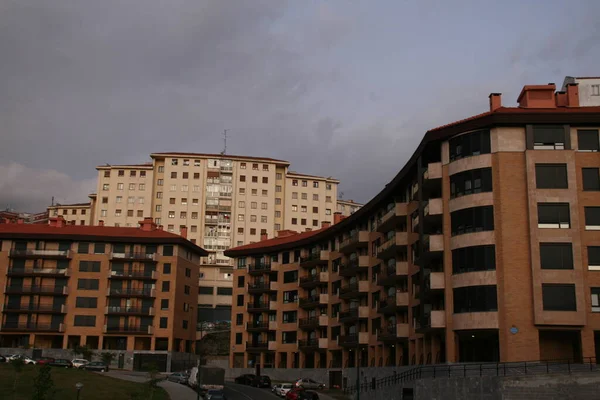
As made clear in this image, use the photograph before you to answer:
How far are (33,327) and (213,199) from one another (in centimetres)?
6193

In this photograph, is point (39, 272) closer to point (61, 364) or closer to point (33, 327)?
point (33, 327)

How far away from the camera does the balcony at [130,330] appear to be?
113938 mm

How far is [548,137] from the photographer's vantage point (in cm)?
5525

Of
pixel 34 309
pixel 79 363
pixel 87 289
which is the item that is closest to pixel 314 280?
pixel 79 363

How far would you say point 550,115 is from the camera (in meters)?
54.9

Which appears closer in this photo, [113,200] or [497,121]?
[497,121]

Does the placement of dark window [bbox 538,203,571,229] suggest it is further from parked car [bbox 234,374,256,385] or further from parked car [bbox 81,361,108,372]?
parked car [bbox 81,361,108,372]

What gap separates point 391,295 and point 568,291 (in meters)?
25.7

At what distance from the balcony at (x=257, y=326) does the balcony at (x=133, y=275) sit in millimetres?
17024

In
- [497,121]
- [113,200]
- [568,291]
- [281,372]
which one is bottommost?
[281,372]

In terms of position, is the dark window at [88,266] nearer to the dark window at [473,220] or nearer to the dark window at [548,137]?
the dark window at [473,220]

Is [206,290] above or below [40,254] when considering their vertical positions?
below

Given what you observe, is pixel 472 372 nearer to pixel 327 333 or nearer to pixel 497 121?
pixel 497 121

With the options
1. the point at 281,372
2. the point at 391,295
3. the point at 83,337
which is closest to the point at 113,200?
the point at 83,337
